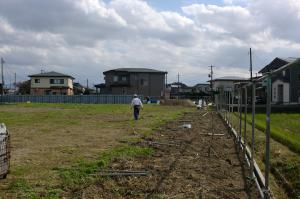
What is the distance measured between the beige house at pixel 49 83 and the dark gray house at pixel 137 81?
30.2 ft

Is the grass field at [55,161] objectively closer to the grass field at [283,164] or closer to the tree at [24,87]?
the grass field at [283,164]

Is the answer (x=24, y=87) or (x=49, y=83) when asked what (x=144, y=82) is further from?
(x=24, y=87)

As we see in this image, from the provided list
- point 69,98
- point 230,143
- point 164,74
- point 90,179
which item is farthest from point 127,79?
point 90,179

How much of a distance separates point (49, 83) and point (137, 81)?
18318 millimetres

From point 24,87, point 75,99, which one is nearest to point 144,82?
point 75,99

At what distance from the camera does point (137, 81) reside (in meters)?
82.4

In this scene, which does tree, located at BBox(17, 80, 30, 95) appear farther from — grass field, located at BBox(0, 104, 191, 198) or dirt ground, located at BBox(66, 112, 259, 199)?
dirt ground, located at BBox(66, 112, 259, 199)

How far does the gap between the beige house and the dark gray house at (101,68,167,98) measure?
9202 mm

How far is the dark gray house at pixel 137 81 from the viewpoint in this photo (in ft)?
269

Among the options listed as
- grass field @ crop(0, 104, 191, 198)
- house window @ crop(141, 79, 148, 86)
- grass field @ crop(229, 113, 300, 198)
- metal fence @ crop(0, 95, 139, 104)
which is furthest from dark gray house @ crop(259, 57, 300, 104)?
house window @ crop(141, 79, 148, 86)

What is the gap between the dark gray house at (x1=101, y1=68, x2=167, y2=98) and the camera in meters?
82.1

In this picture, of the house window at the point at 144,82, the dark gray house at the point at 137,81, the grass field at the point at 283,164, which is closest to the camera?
the grass field at the point at 283,164

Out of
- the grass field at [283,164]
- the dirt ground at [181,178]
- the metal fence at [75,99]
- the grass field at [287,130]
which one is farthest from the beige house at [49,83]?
the dirt ground at [181,178]

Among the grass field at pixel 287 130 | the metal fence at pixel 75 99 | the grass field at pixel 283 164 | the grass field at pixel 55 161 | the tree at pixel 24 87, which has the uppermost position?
the tree at pixel 24 87
